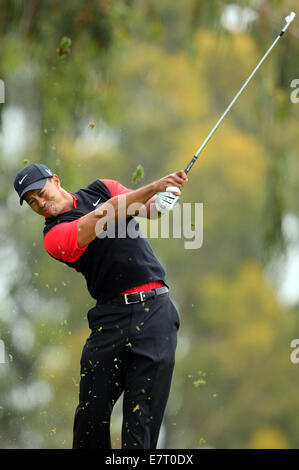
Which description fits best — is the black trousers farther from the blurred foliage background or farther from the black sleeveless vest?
the blurred foliage background

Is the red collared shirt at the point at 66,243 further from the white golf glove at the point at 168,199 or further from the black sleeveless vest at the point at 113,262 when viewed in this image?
the white golf glove at the point at 168,199

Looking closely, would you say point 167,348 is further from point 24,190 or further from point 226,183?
point 226,183

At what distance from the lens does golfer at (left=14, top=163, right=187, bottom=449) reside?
4.46 meters

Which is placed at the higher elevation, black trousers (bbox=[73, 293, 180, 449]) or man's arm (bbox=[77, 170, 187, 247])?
man's arm (bbox=[77, 170, 187, 247])

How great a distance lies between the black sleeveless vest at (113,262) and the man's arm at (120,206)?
16 centimetres

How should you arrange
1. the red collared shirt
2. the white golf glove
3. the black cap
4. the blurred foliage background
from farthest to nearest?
the blurred foliage background
the black cap
the red collared shirt
the white golf glove

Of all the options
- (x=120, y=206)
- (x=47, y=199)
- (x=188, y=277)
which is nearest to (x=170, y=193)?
(x=120, y=206)

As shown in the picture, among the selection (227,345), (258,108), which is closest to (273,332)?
(227,345)

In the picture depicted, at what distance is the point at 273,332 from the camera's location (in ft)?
51.7

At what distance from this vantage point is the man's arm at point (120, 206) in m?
4.26

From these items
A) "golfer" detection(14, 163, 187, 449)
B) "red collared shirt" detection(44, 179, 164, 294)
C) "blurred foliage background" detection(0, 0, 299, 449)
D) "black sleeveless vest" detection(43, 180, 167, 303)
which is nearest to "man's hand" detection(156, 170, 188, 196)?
"golfer" detection(14, 163, 187, 449)

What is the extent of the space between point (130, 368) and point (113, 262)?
1.65 feet
